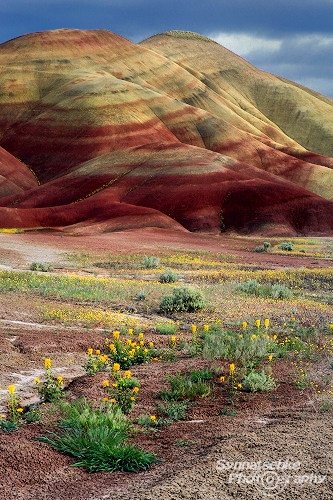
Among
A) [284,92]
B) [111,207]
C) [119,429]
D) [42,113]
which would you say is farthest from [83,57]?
[119,429]

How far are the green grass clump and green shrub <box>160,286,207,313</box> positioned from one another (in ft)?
27.3

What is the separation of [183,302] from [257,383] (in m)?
7.02

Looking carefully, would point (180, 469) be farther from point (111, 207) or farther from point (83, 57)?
point (83, 57)

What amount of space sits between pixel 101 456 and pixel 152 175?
2665 inches

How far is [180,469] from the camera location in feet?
17.0

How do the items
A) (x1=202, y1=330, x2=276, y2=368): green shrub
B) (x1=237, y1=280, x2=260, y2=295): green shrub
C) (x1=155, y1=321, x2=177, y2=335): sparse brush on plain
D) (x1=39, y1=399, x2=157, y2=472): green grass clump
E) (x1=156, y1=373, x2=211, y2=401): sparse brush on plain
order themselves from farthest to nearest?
(x1=237, y1=280, x2=260, y2=295): green shrub, (x1=155, y1=321, x2=177, y2=335): sparse brush on plain, (x1=202, y1=330, x2=276, y2=368): green shrub, (x1=156, y1=373, x2=211, y2=401): sparse brush on plain, (x1=39, y1=399, x2=157, y2=472): green grass clump

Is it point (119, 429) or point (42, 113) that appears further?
point (42, 113)

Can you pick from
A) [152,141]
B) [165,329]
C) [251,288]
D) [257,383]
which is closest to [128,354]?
[257,383]

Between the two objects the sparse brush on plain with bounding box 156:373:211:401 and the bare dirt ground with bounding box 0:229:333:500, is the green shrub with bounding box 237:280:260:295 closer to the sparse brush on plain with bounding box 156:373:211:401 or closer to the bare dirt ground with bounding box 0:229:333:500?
the bare dirt ground with bounding box 0:229:333:500

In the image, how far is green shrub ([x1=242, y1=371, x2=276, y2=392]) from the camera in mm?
8023

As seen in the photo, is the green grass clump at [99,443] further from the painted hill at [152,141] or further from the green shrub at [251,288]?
the painted hill at [152,141]

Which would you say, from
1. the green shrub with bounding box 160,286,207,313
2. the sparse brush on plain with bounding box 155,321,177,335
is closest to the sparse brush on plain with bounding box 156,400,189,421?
the sparse brush on plain with bounding box 155,321,177,335

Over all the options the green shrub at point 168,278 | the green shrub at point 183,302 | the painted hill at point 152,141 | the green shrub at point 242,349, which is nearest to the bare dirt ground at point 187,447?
the green shrub at point 242,349

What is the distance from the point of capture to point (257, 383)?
26.3ft
